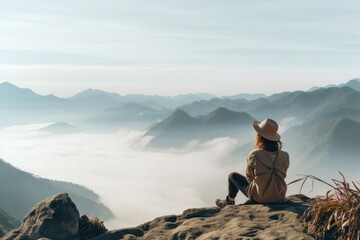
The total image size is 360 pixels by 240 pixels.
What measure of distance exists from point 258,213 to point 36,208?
22.9 ft

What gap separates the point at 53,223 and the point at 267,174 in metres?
6.43

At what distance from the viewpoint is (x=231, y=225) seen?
9.37 m

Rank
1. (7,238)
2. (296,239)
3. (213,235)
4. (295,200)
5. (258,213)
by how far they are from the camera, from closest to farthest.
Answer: (296,239)
(213,235)
(258,213)
(7,238)
(295,200)

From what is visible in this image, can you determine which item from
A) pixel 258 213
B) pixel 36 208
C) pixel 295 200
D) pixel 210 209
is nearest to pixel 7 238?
pixel 36 208

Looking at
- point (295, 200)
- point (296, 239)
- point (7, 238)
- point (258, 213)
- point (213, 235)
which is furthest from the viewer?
point (295, 200)

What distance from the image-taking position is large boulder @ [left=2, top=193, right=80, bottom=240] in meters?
11.2

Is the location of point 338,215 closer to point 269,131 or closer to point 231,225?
point 231,225

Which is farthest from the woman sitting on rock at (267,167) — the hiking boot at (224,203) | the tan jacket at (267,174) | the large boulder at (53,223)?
the large boulder at (53,223)

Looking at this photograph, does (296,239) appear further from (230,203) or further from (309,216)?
(230,203)

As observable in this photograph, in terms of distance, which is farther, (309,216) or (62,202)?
(62,202)

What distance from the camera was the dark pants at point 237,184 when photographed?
11516 millimetres

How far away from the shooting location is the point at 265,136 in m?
10.7

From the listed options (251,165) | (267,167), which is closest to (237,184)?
(251,165)

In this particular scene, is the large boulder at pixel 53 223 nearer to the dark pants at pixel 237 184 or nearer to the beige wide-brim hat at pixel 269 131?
the dark pants at pixel 237 184
